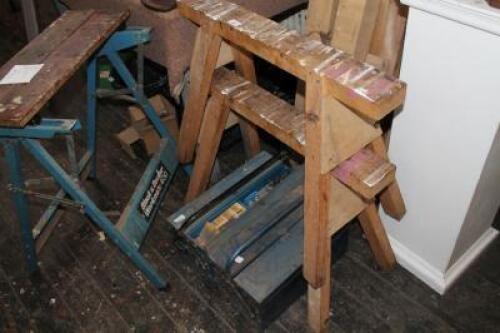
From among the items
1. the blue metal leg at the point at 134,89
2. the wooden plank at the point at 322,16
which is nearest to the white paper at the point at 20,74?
the blue metal leg at the point at 134,89

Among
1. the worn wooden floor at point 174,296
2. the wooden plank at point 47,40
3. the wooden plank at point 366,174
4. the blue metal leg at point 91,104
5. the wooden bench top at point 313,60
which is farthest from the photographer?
the blue metal leg at point 91,104

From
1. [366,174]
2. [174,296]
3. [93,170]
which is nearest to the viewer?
[366,174]

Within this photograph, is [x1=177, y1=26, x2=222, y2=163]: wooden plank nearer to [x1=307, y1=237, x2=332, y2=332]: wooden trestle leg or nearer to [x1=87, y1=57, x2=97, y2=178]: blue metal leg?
[x1=87, y1=57, x2=97, y2=178]: blue metal leg

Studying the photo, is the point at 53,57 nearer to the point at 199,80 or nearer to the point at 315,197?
the point at 199,80

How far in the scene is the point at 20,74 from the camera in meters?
1.58

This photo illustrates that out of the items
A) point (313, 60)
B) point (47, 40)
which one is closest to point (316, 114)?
point (313, 60)

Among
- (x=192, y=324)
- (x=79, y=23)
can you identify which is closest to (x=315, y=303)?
(x=192, y=324)

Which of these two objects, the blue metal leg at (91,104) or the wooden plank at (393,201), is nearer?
the wooden plank at (393,201)

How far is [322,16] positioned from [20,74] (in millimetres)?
1161

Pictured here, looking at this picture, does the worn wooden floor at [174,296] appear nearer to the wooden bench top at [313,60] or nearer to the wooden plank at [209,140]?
the wooden plank at [209,140]

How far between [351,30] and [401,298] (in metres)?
1.11

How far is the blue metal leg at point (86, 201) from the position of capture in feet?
5.05

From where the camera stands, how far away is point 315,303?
165cm

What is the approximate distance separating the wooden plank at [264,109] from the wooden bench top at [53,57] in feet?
A: 1.64
